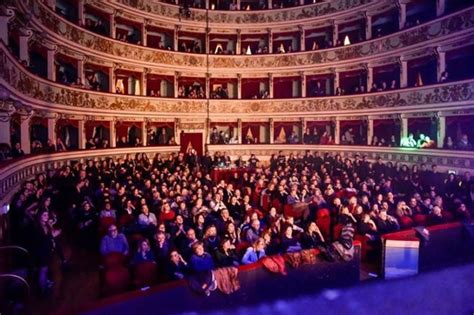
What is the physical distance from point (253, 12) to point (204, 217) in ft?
63.6

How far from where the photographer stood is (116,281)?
21.0ft

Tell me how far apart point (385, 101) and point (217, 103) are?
33.5 feet

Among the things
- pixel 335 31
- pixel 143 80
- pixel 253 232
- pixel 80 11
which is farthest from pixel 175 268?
pixel 335 31

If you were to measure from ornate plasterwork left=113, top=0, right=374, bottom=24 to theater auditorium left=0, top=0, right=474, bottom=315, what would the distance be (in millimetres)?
112

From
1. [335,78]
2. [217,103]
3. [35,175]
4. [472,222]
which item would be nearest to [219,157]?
[217,103]

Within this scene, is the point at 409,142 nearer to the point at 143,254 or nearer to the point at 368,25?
the point at 368,25

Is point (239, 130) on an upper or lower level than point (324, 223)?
upper

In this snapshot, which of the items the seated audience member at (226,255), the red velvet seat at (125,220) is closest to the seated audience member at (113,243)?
the red velvet seat at (125,220)

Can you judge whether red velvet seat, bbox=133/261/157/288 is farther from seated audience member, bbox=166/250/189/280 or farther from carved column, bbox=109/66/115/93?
carved column, bbox=109/66/115/93

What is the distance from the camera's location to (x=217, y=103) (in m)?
25.0

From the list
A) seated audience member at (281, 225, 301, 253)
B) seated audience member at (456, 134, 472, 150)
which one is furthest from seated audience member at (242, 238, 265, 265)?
seated audience member at (456, 134, 472, 150)

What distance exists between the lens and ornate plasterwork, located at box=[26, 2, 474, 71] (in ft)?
51.0

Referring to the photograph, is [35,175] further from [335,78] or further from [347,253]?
[335,78]

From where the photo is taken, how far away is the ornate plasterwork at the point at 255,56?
612 inches
